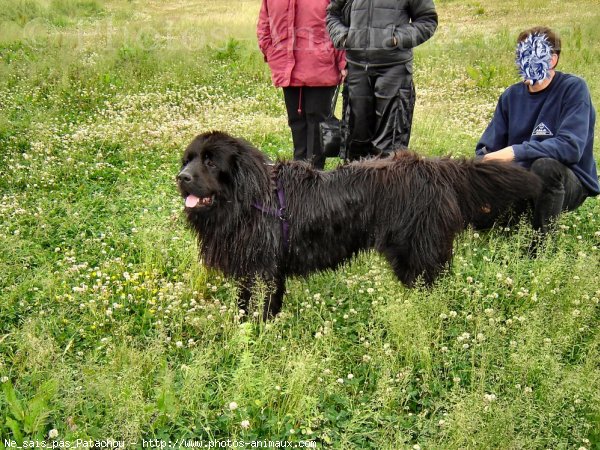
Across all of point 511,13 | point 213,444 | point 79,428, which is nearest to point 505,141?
point 213,444

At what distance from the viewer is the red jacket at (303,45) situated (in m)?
5.93

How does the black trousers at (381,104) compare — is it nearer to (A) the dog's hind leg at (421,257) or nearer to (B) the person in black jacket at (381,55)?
(B) the person in black jacket at (381,55)

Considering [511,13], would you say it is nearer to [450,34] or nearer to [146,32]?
[450,34]

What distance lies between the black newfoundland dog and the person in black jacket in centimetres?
125

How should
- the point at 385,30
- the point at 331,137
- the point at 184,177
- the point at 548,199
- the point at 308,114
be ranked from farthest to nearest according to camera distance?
the point at 308,114, the point at 331,137, the point at 385,30, the point at 548,199, the point at 184,177

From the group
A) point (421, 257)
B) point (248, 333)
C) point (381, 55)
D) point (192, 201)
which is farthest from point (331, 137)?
point (248, 333)

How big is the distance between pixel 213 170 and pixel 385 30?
2514 mm

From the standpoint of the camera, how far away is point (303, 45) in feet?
19.7

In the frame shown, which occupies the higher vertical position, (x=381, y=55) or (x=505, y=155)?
(x=381, y=55)

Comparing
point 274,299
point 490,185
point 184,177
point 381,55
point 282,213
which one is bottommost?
point 274,299

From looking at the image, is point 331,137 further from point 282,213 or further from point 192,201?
point 192,201

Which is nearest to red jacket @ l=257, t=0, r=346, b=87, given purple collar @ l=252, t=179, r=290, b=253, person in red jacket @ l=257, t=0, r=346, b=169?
person in red jacket @ l=257, t=0, r=346, b=169

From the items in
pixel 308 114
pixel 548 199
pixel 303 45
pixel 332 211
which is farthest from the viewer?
→ pixel 308 114

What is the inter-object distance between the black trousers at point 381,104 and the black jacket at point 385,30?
0.36 ft
